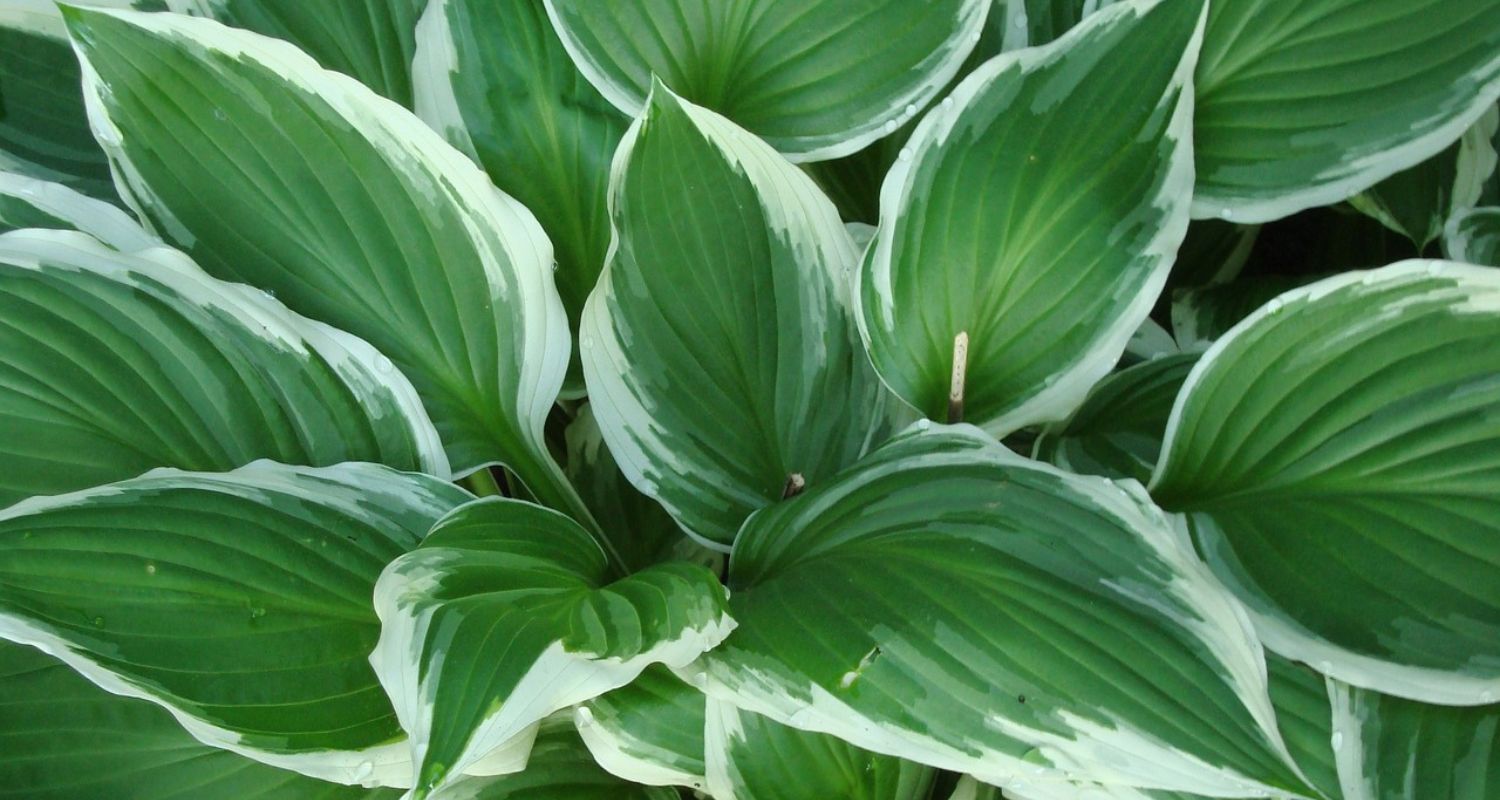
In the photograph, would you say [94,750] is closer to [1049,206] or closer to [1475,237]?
[1049,206]

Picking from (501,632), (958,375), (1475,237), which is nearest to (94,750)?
(501,632)

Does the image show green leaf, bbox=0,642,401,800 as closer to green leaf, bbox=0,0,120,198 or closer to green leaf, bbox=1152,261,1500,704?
green leaf, bbox=0,0,120,198

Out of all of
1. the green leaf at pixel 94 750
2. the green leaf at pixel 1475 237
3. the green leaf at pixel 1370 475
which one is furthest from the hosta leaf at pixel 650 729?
the green leaf at pixel 1475 237

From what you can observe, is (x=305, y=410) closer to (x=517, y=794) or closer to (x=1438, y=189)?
(x=517, y=794)

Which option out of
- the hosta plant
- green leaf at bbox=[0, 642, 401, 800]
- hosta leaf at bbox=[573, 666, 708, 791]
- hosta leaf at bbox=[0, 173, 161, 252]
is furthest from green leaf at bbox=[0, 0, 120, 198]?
hosta leaf at bbox=[573, 666, 708, 791]

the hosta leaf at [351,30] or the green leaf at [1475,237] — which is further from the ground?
the green leaf at [1475,237]

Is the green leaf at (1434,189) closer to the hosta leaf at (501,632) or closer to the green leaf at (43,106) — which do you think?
the hosta leaf at (501,632)
